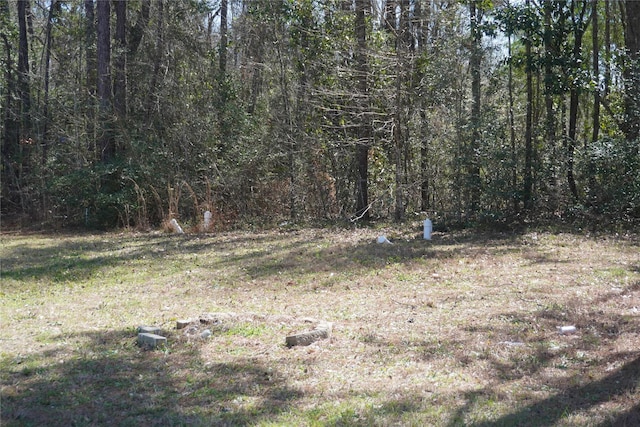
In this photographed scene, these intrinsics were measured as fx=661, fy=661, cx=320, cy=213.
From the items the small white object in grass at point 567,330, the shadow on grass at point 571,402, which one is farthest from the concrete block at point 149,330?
the small white object in grass at point 567,330

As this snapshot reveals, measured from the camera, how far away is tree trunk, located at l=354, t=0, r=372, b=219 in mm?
14664

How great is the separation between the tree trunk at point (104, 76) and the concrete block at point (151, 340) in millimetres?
12796

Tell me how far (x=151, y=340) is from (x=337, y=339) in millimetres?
1613

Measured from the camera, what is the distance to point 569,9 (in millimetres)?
13445

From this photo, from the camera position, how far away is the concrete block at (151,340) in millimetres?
5648

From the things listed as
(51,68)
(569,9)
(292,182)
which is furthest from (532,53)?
(51,68)

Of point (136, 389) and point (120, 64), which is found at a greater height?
point (120, 64)

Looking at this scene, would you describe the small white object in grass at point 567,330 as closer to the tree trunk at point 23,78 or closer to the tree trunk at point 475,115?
the tree trunk at point 475,115

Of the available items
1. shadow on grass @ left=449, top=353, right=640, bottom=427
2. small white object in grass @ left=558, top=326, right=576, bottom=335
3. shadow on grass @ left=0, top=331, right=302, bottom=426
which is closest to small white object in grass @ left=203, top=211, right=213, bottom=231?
shadow on grass @ left=0, top=331, right=302, bottom=426

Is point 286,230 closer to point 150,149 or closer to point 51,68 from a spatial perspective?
point 150,149

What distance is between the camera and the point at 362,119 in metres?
15.0

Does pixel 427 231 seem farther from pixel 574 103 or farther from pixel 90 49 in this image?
pixel 90 49

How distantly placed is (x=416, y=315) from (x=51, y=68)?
1925 cm

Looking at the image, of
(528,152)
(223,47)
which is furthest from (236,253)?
(223,47)
